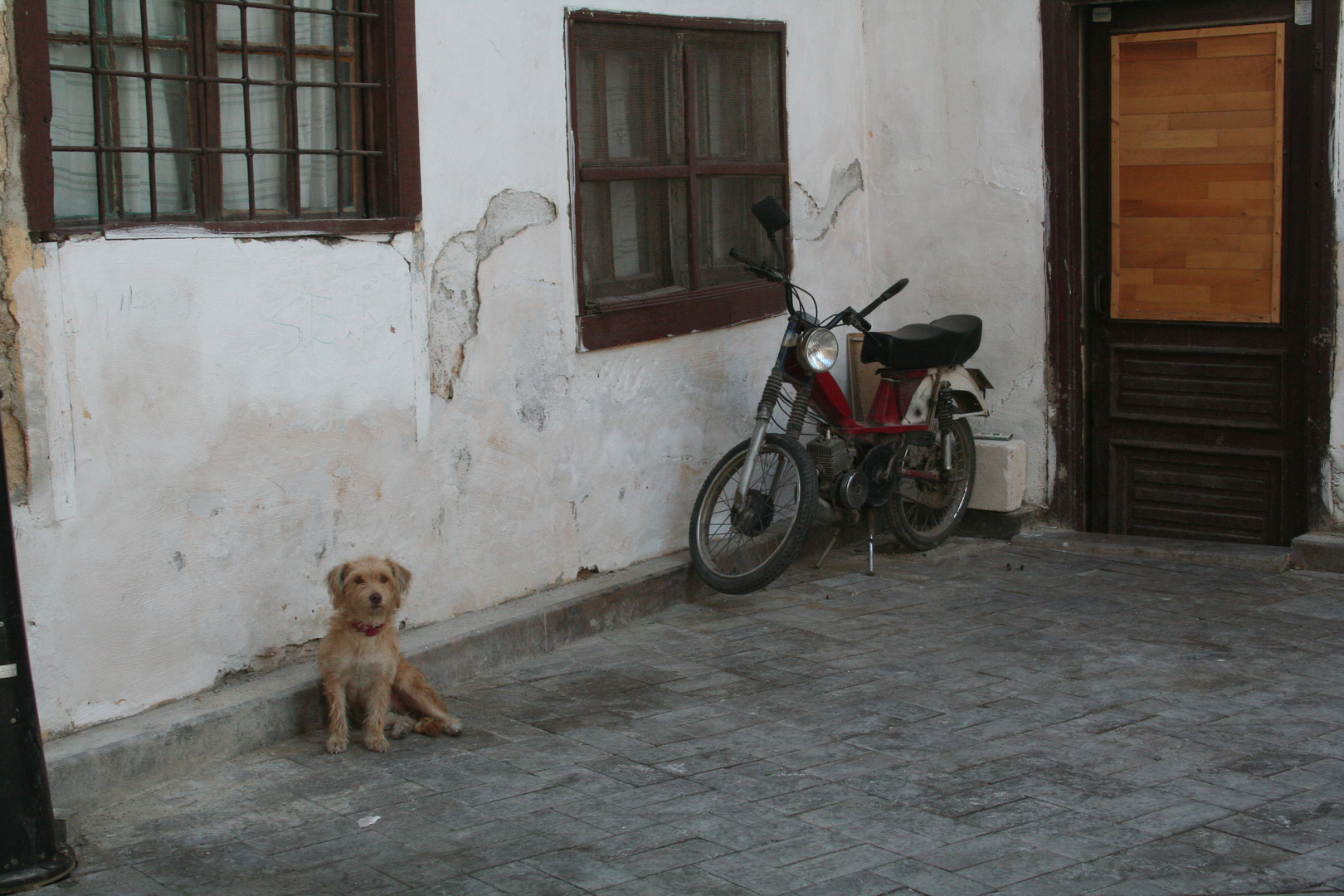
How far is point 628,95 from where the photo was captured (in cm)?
704

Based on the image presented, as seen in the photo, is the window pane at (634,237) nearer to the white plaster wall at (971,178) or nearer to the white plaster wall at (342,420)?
the white plaster wall at (342,420)

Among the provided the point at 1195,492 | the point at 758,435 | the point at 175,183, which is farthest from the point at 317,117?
the point at 1195,492

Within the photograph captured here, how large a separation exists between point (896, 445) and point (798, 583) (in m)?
0.89

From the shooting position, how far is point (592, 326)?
6766 mm

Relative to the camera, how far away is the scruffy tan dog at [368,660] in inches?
198

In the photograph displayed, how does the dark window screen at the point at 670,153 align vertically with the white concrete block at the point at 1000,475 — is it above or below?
above

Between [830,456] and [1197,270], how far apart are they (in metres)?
2.23

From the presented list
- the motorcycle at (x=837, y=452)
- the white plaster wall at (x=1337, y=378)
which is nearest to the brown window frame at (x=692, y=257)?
the motorcycle at (x=837, y=452)

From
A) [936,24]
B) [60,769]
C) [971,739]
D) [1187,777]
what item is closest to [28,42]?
[60,769]

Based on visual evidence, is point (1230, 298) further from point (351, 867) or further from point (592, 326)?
point (351, 867)

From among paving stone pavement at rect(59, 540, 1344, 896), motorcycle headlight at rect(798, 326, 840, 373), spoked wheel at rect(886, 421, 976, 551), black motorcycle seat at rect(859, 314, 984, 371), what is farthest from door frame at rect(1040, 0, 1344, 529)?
motorcycle headlight at rect(798, 326, 840, 373)

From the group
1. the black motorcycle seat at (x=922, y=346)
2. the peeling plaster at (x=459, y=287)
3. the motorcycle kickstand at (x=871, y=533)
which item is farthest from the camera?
the motorcycle kickstand at (x=871, y=533)

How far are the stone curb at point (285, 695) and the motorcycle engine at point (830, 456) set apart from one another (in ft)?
2.83

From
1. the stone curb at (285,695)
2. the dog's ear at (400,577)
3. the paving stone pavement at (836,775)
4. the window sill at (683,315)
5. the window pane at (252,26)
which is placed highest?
the window pane at (252,26)
